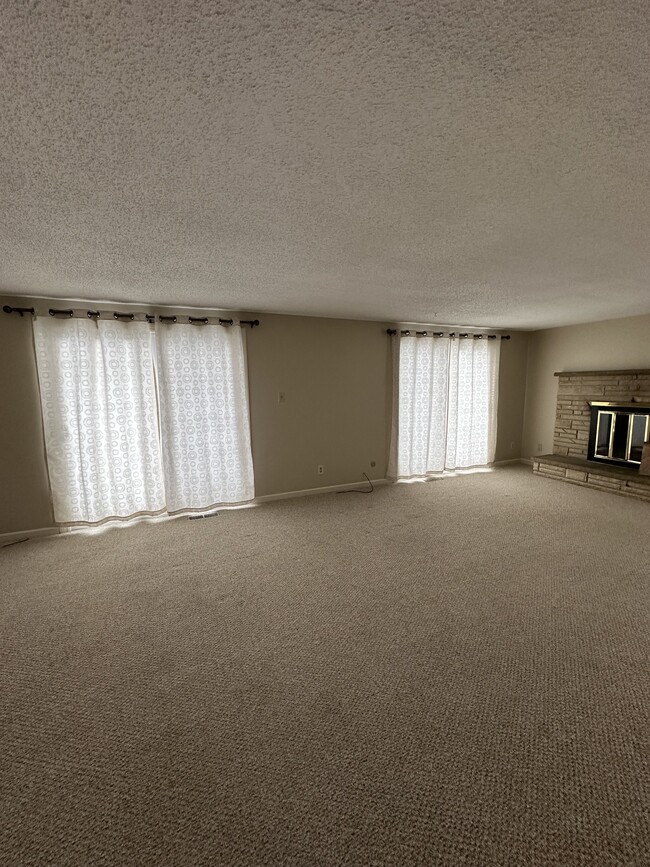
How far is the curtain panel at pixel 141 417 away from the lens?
3326 mm

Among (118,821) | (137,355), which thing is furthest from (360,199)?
(137,355)

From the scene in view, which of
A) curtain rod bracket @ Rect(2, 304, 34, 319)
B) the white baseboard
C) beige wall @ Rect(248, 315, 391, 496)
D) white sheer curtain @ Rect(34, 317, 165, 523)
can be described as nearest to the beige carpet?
white sheer curtain @ Rect(34, 317, 165, 523)

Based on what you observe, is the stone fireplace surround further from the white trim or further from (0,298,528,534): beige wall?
the white trim

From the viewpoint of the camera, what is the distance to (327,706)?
157 cm

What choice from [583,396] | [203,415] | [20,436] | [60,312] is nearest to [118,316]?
[60,312]

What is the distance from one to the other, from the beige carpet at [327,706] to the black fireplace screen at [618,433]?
2112 mm

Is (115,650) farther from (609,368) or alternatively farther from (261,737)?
(609,368)

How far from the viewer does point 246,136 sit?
1.08 metres

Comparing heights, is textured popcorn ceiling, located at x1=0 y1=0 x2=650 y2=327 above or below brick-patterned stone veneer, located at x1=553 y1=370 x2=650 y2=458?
above

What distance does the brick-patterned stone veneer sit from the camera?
4430 millimetres

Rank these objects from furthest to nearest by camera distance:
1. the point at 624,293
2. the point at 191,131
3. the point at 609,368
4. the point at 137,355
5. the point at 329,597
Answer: the point at 609,368 < the point at 137,355 < the point at 624,293 < the point at 329,597 < the point at 191,131

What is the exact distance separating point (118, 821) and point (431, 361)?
4851 millimetres

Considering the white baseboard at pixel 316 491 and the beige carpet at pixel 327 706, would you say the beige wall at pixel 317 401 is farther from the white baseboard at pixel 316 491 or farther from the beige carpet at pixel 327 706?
the beige carpet at pixel 327 706

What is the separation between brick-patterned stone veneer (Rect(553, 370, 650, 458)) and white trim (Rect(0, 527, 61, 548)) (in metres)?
6.32
